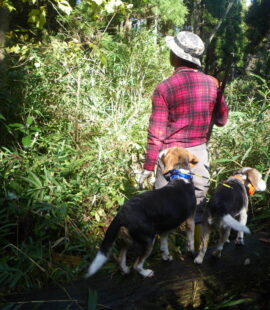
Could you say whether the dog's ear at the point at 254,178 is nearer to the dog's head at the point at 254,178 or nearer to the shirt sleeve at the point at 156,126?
the dog's head at the point at 254,178

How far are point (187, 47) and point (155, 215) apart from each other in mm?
1681

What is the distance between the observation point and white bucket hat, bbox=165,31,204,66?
9.31 ft

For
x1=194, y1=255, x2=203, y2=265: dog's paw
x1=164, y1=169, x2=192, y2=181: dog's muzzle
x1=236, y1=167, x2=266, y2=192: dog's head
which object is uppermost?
x1=164, y1=169, x2=192, y2=181: dog's muzzle

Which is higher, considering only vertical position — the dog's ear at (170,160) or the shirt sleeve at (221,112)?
the shirt sleeve at (221,112)

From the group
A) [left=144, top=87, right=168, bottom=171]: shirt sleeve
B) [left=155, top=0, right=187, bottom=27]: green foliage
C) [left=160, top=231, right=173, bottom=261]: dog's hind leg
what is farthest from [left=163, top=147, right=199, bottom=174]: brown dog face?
[left=155, top=0, right=187, bottom=27]: green foliage

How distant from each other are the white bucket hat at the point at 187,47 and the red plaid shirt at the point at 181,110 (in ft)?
0.42

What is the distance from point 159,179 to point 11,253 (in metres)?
1.73

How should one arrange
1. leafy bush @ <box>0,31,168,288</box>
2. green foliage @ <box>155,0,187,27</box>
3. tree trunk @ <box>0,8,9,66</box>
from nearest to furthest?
1. leafy bush @ <box>0,31,168,288</box>
2. tree trunk @ <box>0,8,9,66</box>
3. green foliage @ <box>155,0,187,27</box>

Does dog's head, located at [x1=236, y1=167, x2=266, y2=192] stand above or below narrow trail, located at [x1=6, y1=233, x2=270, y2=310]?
above

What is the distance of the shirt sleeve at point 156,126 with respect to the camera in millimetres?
2873

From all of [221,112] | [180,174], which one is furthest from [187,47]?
[180,174]

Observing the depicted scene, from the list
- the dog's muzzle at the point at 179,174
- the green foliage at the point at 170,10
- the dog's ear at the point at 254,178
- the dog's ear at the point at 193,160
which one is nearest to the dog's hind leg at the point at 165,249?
the dog's muzzle at the point at 179,174

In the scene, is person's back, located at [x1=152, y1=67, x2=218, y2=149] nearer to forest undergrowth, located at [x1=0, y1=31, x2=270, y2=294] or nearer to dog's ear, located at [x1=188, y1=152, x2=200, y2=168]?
dog's ear, located at [x1=188, y1=152, x2=200, y2=168]

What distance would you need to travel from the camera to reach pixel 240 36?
54.5 ft
